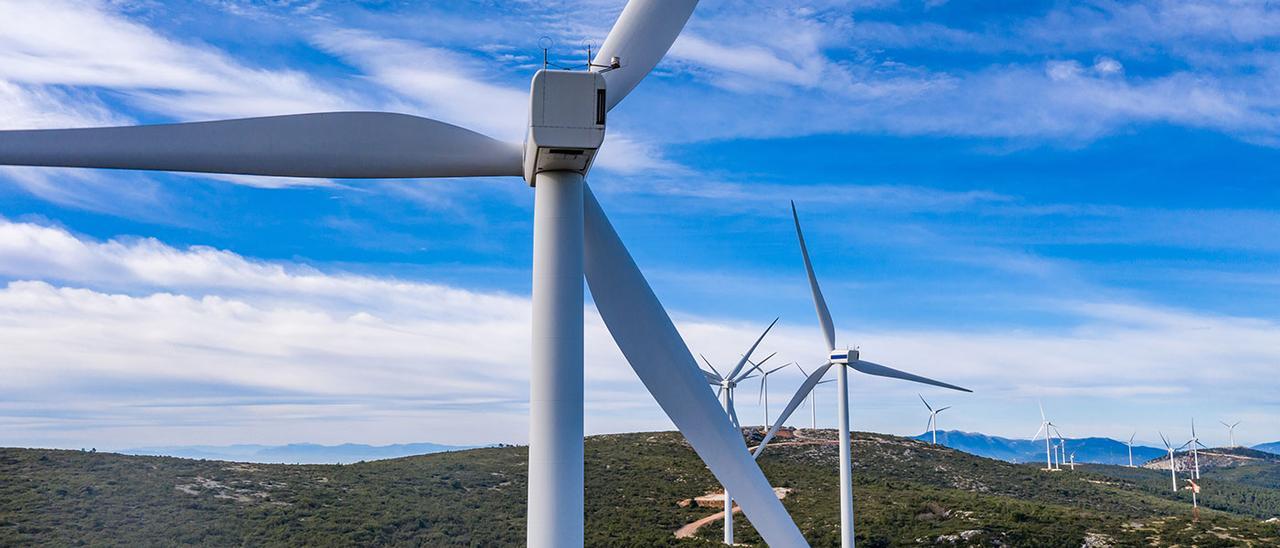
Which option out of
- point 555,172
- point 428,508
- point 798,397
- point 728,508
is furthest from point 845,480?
point 428,508

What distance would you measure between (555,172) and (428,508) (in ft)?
194

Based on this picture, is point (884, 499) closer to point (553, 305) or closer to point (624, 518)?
point (624, 518)

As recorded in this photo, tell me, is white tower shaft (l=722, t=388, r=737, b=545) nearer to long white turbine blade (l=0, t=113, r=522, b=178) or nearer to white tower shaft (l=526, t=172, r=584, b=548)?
white tower shaft (l=526, t=172, r=584, b=548)

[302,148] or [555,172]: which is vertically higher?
[302,148]

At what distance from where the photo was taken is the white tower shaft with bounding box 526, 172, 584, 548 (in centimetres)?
1980

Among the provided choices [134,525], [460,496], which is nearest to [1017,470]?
[460,496]

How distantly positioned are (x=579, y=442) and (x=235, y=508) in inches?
2253

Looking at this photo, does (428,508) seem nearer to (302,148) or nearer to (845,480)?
(845,480)

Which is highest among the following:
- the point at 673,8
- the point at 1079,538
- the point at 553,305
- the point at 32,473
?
the point at 673,8

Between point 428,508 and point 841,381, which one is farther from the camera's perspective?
point 428,508

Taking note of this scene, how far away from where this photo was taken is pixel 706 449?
2233cm

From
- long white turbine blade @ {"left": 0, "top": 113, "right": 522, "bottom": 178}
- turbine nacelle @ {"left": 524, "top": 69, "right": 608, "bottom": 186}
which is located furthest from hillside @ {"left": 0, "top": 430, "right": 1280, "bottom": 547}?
turbine nacelle @ {"left": 524, "top": 69, "right": 608, "bottom": 186}

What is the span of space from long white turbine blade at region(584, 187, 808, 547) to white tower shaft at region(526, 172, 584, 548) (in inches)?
79.1

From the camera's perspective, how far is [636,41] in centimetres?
2338
